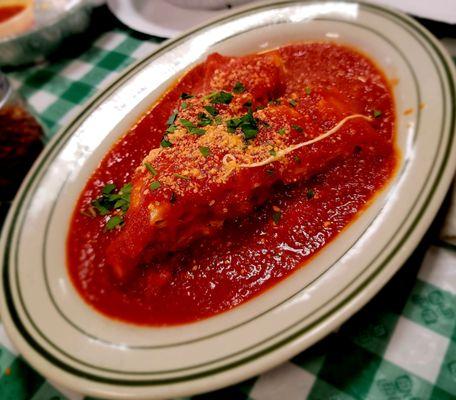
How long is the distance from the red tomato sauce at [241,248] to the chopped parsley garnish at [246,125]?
0.80 ft

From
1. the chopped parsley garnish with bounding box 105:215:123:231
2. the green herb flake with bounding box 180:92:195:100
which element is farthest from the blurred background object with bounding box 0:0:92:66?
the chopped parsley garnish with bounding box 105:215:123:231

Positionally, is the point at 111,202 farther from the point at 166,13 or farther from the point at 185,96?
the point at 166,13

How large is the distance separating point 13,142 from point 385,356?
189 cm

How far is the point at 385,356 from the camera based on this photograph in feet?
4.46

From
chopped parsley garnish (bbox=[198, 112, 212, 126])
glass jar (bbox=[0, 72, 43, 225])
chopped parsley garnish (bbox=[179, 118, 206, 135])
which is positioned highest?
chopped parsley garnish (bbox=[198, 112, 212, 126])

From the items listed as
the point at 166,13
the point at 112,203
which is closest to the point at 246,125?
the point at 112,203

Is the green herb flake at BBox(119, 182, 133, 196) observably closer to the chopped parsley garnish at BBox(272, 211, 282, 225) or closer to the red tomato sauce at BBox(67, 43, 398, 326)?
the red tomato sauce at BBox(67, 43, 398, 326)

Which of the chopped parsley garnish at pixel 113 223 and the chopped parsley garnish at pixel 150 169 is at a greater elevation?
the chopped parsley garnish at pixel 150 169

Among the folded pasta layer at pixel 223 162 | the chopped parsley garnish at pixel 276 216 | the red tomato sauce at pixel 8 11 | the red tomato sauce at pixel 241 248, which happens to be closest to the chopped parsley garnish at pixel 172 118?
the folded pasta layer at pixel 223 162

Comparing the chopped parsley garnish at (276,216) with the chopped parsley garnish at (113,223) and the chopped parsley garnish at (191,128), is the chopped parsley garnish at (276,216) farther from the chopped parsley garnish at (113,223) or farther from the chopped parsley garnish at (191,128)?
the chopped parsley garnish at (113,223)

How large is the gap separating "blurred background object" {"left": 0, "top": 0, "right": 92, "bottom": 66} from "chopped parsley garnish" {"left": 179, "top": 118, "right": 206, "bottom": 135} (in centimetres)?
150

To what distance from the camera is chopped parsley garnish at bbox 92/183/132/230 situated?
1836mm

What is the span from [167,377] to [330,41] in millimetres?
1705

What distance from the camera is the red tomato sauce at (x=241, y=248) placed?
157 centimetres
